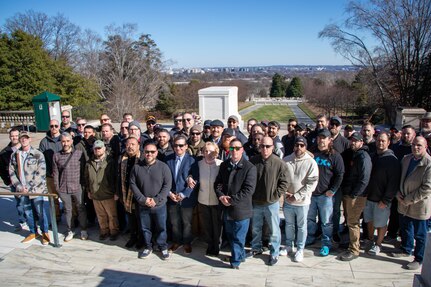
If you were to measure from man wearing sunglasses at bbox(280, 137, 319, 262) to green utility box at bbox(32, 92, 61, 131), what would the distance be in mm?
14100

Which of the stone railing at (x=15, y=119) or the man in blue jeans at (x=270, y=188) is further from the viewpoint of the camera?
the stone railing at (x=15, y=119)

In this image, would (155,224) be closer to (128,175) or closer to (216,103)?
(128,175)

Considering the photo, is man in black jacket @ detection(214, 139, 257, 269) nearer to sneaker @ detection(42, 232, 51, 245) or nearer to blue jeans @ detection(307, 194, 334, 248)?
blue jeans @ detection(307, 194, 334, 248)

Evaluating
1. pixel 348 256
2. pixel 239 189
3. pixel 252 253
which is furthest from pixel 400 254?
pixel 239 189

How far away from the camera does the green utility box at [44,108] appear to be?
15711mm

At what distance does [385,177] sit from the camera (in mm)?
4695

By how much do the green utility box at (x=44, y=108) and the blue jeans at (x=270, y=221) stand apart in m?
13.8

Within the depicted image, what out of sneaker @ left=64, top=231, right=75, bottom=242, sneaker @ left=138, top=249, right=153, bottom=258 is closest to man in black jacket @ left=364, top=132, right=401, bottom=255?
sneaker @ left=138, top=249, right=153, bottom=258

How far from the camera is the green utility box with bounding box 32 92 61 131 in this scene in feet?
51.5

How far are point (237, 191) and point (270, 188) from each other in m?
0.46

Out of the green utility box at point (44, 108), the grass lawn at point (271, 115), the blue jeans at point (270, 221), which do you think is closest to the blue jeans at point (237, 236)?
the blue jeans at point (270, 221)

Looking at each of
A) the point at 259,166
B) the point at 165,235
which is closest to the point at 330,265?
the point at 259,166

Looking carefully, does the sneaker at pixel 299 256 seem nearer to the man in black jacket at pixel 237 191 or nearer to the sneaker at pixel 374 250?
the man in black jacket at pixel 237 191

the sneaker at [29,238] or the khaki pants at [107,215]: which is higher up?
the khaki pants at [107,215]
